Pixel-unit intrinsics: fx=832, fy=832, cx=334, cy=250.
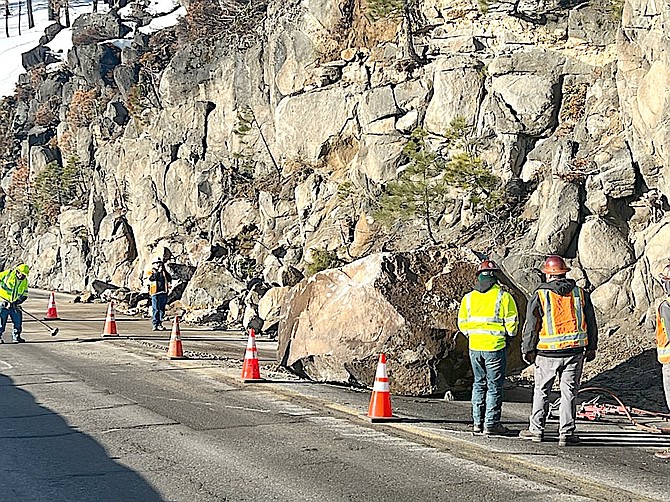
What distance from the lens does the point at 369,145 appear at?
28.7 meters

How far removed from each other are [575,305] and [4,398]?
7.40 metres

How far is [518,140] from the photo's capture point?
23.8 metres

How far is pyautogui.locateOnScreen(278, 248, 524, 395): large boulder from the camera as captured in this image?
36.7 feet

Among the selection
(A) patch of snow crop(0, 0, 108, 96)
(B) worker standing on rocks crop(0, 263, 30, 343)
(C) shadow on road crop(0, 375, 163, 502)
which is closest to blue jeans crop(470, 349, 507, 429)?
(C) shadow on road crop(0, 375, 163, 502)

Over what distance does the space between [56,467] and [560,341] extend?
16.2 feet

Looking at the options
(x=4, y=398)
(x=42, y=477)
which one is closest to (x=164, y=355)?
(x=4, y=398)

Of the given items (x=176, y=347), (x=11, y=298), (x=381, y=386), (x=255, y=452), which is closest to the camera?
(x=255, y=452)

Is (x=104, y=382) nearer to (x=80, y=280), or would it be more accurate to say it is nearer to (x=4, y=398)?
(x=4, y=398)

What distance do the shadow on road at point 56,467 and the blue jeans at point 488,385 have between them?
3.66 metres

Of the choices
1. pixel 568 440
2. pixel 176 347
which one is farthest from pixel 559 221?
pixel 568 440

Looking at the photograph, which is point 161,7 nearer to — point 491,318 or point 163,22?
point 163,22

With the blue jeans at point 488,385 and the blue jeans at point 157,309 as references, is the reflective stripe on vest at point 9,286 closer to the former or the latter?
the blue jeans at point 157,309

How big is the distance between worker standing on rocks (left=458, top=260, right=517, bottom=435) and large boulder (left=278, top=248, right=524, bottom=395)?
2.29m

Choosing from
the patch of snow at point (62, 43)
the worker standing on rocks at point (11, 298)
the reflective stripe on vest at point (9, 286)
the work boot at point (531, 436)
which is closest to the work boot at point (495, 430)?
the work boot at point (531, 436)
